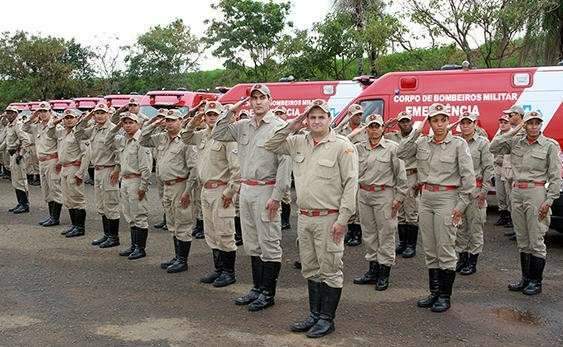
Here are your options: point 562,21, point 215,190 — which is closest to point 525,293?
point 215,190

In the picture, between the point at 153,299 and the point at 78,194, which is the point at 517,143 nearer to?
the point at 153,299

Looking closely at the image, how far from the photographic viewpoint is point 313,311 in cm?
517

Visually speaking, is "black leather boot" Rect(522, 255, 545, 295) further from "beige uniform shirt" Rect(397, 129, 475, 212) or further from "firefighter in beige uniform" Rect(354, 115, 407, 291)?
"firefighter in beige uniform" Rect(354, 115, 407, 291)

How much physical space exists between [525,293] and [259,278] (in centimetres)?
268

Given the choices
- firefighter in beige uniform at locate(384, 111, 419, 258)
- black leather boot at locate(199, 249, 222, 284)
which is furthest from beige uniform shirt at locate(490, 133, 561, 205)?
black leather boot at locate(199, 249, 222, 284)

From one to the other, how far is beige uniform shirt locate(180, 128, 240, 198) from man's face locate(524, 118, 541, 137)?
9.80 feet

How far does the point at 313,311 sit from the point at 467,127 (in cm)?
298

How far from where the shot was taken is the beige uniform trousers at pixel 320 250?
4.94 metres

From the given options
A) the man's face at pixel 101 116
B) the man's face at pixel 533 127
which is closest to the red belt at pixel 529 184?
the man's face at pixel 533 127

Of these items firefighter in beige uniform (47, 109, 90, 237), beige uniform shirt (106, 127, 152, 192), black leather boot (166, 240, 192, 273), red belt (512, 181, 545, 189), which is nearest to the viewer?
red belt (512, 181, 545, 189)

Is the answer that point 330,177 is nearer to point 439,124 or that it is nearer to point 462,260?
point 439,124

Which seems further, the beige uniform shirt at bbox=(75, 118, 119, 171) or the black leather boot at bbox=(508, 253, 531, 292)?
the beige uniform shirt at bbox=(75, 118, 119, 171)

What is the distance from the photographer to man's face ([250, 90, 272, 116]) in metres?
5.62

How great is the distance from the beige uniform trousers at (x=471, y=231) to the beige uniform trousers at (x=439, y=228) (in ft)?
4.40
